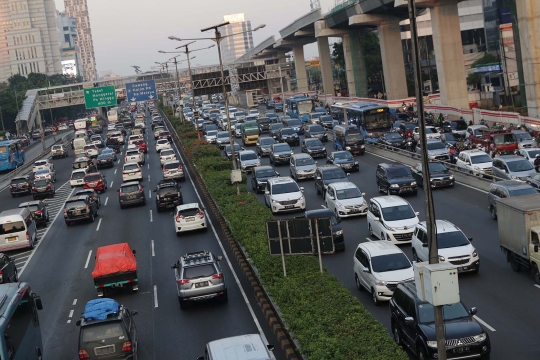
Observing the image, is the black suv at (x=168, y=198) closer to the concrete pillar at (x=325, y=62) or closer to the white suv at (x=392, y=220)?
the white suv at (x=392, y=220)

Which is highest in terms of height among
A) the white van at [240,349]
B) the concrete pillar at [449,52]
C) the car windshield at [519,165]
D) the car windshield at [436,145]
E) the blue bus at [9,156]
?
the concrete pillar at [449,52]

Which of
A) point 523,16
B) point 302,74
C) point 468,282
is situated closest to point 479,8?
point 302,74

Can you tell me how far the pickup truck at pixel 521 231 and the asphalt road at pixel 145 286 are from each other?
771cm

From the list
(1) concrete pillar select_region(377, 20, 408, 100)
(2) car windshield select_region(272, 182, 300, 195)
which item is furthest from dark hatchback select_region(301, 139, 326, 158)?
(1) concrete pillar select_region(377, 20, 408, 100)

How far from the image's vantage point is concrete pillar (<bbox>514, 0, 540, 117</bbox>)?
54594mm

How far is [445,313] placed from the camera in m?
16.6

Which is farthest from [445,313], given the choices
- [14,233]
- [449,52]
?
[449,52]

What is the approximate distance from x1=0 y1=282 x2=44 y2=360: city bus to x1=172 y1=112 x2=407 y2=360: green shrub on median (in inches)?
225

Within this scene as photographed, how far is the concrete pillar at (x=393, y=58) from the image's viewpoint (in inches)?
3329

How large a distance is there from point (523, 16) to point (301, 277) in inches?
1579

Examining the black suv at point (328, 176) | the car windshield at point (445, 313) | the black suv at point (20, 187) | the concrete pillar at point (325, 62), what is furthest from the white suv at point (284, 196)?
the concrete pillar at point (325, 62)

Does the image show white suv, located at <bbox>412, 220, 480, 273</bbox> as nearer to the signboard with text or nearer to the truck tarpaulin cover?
the truck tarpaulin cover

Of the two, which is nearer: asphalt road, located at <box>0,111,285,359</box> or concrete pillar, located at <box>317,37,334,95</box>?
asphalt road, located at <box>0,111,285,359</box>

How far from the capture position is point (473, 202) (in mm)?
35312
